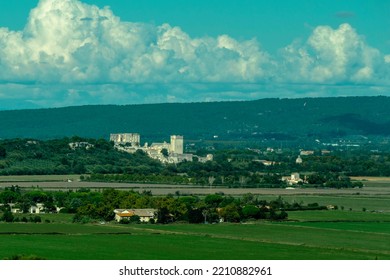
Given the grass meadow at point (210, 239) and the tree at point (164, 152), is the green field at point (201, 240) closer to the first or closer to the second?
the grass meadow at point (210, 239)

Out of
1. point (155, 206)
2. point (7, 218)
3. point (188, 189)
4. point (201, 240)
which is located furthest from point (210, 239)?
point (188, 189)

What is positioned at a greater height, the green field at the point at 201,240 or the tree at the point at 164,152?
the tree at the point at 164,152

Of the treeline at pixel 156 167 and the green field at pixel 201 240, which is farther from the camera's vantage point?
the treeline at pixel 156 167

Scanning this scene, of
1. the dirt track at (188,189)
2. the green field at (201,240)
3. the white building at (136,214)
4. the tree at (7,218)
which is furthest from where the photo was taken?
the dirt track at (188,189)

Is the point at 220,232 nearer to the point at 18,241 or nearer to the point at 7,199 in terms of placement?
the point at 18,241

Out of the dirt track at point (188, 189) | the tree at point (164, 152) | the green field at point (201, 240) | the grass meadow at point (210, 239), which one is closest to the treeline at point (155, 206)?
the grass meadow at point (210, 239)

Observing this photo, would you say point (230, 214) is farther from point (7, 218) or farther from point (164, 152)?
point (164, 152)

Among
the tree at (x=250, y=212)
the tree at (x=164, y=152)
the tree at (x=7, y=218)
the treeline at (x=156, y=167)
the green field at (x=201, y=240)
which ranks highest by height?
the tree at (x=164, y=152)

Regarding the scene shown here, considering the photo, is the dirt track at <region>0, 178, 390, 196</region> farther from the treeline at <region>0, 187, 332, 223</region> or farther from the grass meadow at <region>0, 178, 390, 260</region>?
the grass meadow at <region>0, 178, 390, 260</region>
